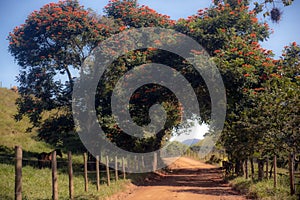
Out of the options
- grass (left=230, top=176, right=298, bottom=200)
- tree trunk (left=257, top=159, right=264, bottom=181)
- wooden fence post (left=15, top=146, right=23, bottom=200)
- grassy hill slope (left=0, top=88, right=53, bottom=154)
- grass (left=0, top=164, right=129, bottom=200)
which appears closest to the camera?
wooden fence post (left=15, top=146, right=23, bottom=200)

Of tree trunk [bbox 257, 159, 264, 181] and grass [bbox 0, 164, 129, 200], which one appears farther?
tree trunk [bbox 257, 159, 264, 181]

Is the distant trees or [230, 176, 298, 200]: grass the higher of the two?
the distant trees

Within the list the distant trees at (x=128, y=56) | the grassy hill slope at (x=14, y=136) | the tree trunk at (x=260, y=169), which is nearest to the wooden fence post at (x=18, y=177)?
the distant trees at (x=128, y=56)

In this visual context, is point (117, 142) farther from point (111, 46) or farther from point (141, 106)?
point (111, 46)

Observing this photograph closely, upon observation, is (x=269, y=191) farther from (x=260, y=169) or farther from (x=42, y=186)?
(x=42, y=186)

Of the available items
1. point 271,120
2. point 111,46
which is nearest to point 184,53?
point 111,46

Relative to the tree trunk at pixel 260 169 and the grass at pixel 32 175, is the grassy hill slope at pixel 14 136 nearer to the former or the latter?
the grass at pixel 32 175

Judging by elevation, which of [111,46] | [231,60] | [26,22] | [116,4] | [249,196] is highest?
[116,4]

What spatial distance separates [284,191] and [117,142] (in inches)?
470

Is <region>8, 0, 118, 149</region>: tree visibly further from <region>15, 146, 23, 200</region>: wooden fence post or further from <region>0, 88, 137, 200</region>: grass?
<region>15, 146, 23, 200</region>: wooden fence post

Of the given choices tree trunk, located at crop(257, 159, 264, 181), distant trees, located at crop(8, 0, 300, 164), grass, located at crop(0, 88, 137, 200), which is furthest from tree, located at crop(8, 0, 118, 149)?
tree trunk, located at crop(257, 159, 264, 181)

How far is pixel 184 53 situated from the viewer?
63.9 ft

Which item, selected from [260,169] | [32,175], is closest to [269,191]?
[260,169]

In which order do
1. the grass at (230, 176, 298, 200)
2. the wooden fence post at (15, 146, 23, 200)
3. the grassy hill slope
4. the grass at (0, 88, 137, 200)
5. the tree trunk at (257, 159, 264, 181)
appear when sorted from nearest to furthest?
1. the wooden fence post at (15, 146, 23, 200)
2. the grass at (230, 176, 298, 200)
3. the grass at (0, 88, 137, 200)
4. the tree trunk at (257, 159, 264, 181)
5. the grassy hill slope
